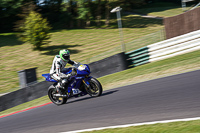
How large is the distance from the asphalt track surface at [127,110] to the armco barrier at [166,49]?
5132mm

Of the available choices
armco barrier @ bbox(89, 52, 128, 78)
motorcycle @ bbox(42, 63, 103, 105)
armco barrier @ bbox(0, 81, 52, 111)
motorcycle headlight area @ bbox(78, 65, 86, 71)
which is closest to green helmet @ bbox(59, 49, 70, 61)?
motorcycle @ bbox(42, 63, 103, 105)

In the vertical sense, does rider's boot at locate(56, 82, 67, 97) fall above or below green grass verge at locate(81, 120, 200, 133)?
below

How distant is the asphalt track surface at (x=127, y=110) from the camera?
5905 millimetres

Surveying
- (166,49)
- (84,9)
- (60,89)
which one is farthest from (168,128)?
(84,9)

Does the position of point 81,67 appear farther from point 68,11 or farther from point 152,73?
point 68,11

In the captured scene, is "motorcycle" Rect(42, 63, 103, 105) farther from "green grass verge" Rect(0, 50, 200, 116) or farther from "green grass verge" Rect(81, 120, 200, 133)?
"green grass verge" Rect(81, 120, 200, 133)

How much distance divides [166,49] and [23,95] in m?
8.24

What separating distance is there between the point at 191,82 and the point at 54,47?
21.3m

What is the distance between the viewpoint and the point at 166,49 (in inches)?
564

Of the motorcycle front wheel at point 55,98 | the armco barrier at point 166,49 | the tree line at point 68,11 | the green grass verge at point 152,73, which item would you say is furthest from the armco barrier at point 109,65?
the tree line at point 68,11

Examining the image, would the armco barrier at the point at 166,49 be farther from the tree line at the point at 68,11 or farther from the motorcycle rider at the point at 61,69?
the tree line at the point at 68,11

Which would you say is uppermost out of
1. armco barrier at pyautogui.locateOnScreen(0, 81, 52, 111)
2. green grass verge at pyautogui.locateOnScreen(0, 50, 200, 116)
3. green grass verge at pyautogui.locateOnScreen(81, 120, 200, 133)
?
green grass verge at pyautogui.locateOnScreen(81, 120, 200, 133)

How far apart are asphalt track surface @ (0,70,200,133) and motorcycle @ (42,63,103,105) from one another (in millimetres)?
361

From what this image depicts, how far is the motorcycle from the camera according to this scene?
857cm
